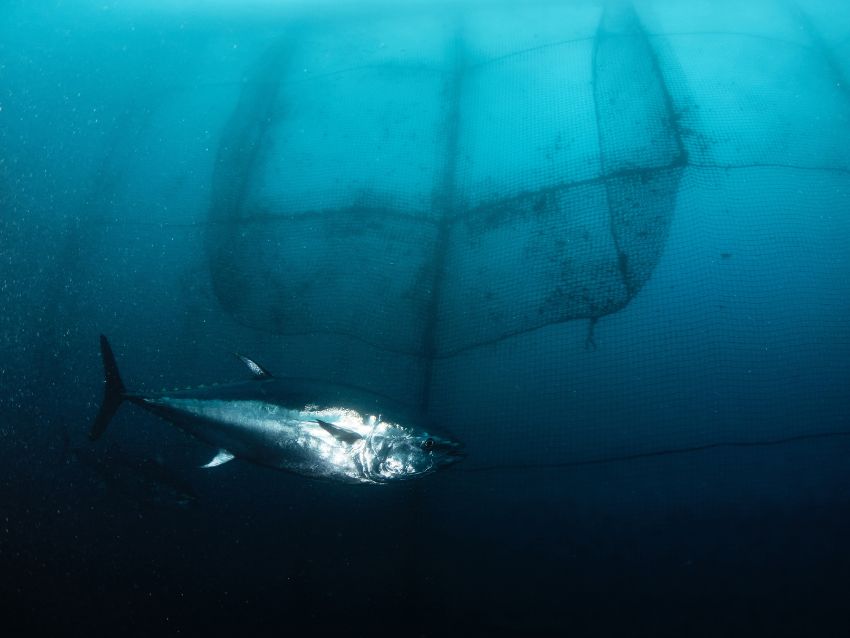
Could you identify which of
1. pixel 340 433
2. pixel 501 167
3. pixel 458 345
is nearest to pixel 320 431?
pixel 340 433

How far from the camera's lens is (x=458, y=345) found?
3.58 metres

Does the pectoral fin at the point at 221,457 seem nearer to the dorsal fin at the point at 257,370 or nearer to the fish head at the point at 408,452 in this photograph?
the dorsal fin at the point at 257,370

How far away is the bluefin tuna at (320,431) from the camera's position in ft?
7.31

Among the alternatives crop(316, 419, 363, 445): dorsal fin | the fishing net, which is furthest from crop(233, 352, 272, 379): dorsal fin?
the fishing net

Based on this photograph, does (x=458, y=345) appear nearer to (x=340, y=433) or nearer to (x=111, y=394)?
(x=340, y=433)

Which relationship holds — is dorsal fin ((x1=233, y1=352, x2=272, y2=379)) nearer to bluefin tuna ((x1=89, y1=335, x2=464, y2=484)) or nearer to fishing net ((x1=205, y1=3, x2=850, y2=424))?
bluefin tuna ((x1=89, y1=335, x2=464, y2=484))

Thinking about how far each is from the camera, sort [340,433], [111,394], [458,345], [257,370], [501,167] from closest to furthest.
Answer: [340,433]
[257,370]
[111,394]
[458,345]
[501,167]

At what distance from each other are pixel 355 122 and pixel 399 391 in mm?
3124

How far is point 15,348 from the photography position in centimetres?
416

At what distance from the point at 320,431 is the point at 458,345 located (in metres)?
1.61

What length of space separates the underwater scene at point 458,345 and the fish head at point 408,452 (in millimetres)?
17

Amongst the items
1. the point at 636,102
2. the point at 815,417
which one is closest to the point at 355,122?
the point at 636,102

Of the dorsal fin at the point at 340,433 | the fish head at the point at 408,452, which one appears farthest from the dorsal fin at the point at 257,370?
the fish head at the point at 408,452

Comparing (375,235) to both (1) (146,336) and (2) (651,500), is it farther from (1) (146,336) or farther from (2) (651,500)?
(2) (651,500)
